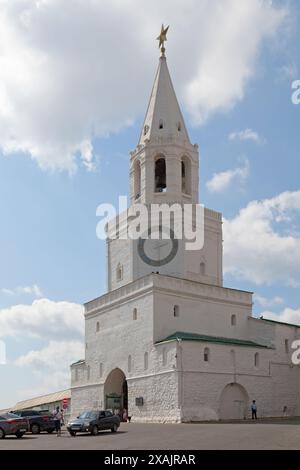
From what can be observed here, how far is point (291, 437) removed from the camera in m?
23.3

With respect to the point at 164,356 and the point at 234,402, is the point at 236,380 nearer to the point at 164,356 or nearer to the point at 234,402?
the point at 234,402

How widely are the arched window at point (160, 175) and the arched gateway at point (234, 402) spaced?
48.3ft

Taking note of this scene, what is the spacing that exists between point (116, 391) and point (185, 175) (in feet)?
53.5

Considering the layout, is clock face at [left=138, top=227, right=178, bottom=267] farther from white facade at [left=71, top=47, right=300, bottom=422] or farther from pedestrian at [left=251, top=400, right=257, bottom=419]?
pedestrian at [left=251, top=400, right=257, bottom=419]

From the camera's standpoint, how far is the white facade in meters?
38.7

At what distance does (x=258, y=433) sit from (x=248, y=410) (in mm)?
15282

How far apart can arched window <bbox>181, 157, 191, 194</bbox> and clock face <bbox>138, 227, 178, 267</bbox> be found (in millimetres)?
3726

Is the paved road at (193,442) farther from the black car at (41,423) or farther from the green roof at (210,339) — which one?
the green roof at (210,339)

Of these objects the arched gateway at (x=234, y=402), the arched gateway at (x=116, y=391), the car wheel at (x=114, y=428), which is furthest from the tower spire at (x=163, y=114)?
the car wheel at (x=114, y=428)

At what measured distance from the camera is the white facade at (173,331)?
127ft

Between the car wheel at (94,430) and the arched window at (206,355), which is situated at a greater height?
the arched window at (206,355)

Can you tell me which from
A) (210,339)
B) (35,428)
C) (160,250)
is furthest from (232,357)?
(35,428)
